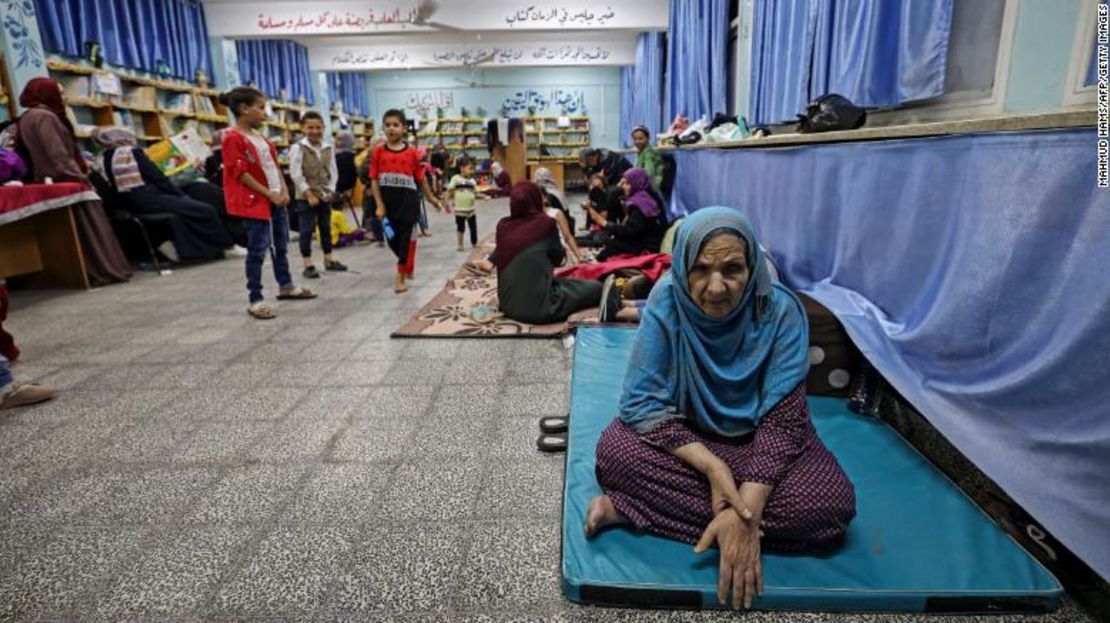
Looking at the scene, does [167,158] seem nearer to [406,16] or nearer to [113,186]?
[113,186]

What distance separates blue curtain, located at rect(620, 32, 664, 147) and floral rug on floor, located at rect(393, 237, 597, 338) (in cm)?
673

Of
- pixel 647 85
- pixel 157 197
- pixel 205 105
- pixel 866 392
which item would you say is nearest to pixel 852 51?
pixel 866 392

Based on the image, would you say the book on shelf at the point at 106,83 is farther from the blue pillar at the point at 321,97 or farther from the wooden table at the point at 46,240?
the blue pillar at the point at 321,97

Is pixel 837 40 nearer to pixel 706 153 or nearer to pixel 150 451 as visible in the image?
pixel 706 153

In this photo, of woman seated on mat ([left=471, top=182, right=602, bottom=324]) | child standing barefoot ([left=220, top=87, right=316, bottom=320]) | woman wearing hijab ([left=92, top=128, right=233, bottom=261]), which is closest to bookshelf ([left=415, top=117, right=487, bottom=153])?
woman wearing hijab ([left=92, top=128, right=233, bottom=261])

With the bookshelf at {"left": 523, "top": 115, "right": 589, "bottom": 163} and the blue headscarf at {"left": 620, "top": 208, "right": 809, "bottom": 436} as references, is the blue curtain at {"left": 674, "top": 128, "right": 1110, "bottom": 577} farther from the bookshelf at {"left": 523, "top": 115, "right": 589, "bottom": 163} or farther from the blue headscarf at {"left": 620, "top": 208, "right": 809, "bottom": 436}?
the bookshelf at {"left": 523, "top": 115, "right": 589, "bottom": 163}

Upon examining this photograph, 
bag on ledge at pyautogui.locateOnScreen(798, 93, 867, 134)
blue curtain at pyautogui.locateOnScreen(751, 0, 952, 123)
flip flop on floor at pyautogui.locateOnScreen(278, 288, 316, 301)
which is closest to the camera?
blue curtain at pyautogui.locateOnScreen(751, 0, 952, 123)

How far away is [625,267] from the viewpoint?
374 centimetres

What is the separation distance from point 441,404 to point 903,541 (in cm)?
162

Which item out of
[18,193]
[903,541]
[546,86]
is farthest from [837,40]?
[546,86]

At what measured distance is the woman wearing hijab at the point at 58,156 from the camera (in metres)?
4.43

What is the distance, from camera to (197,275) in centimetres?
539

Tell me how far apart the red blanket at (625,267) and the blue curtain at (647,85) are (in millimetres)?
6606

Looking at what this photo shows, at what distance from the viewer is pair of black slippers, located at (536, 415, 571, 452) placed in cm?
191
